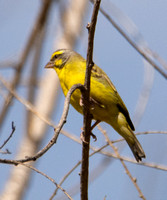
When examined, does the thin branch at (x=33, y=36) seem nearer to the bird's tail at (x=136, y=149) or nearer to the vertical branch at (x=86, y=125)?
the bird's tail at (x=136, y=149)

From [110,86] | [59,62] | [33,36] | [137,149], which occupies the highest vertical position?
[33,36]

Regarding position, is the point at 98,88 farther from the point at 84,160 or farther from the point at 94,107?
the point at 84,160

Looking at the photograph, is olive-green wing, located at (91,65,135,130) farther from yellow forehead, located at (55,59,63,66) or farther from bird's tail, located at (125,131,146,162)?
yellow forehead, located at (55,59,63,66)

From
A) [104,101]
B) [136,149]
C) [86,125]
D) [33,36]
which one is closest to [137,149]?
[136,149]

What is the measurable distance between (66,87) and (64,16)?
12.9ft

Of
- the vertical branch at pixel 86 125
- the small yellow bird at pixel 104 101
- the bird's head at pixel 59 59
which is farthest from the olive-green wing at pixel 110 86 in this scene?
the vertical branch at pixel 86 125

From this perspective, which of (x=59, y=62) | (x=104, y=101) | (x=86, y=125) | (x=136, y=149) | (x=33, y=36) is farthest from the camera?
(x=33, y=36)

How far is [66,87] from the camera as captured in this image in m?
4.39

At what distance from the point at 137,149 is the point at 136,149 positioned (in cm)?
1

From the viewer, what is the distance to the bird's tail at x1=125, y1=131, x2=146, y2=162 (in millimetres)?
4457

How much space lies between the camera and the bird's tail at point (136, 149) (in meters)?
4.46

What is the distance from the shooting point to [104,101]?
14.2 feet

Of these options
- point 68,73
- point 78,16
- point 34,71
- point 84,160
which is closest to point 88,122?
point 84,160

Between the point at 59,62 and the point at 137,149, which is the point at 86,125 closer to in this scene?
the point at 137,149
